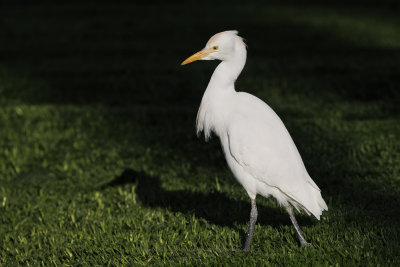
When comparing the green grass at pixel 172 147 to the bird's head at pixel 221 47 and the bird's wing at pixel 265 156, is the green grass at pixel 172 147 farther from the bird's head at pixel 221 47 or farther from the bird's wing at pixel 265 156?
the bird's head at pixel 221 47

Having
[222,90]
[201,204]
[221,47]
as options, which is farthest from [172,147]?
[221,47]

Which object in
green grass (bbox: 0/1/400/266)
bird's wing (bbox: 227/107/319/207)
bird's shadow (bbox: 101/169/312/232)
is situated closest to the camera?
bird's wing (bbox: 227/107/319/207)

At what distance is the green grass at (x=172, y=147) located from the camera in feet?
16.7

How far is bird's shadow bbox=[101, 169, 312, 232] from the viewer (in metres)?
5.65

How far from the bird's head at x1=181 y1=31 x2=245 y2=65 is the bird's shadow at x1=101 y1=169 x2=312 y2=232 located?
1584mm

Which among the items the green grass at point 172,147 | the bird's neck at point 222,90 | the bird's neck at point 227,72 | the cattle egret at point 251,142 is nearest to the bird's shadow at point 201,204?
the green grass at point 172,147

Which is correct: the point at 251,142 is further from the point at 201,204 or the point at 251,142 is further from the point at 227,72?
the point at 201,204

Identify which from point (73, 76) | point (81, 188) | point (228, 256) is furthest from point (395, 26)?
point (228, 256)

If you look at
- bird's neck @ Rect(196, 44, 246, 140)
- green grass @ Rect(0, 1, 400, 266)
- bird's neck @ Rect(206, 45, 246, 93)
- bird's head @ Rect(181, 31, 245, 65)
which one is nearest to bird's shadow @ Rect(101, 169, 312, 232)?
green grass @ Rect(0, 1, 400, 266)

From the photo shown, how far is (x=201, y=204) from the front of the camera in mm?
6207

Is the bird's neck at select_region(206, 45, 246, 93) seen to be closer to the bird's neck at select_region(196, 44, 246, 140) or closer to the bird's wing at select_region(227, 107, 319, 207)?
the bird's neck at select_region(196, 44, 246, 140)

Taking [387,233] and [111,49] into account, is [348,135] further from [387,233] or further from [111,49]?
[111,49]

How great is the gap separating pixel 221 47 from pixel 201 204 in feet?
6.40

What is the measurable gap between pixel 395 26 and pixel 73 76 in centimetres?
892
